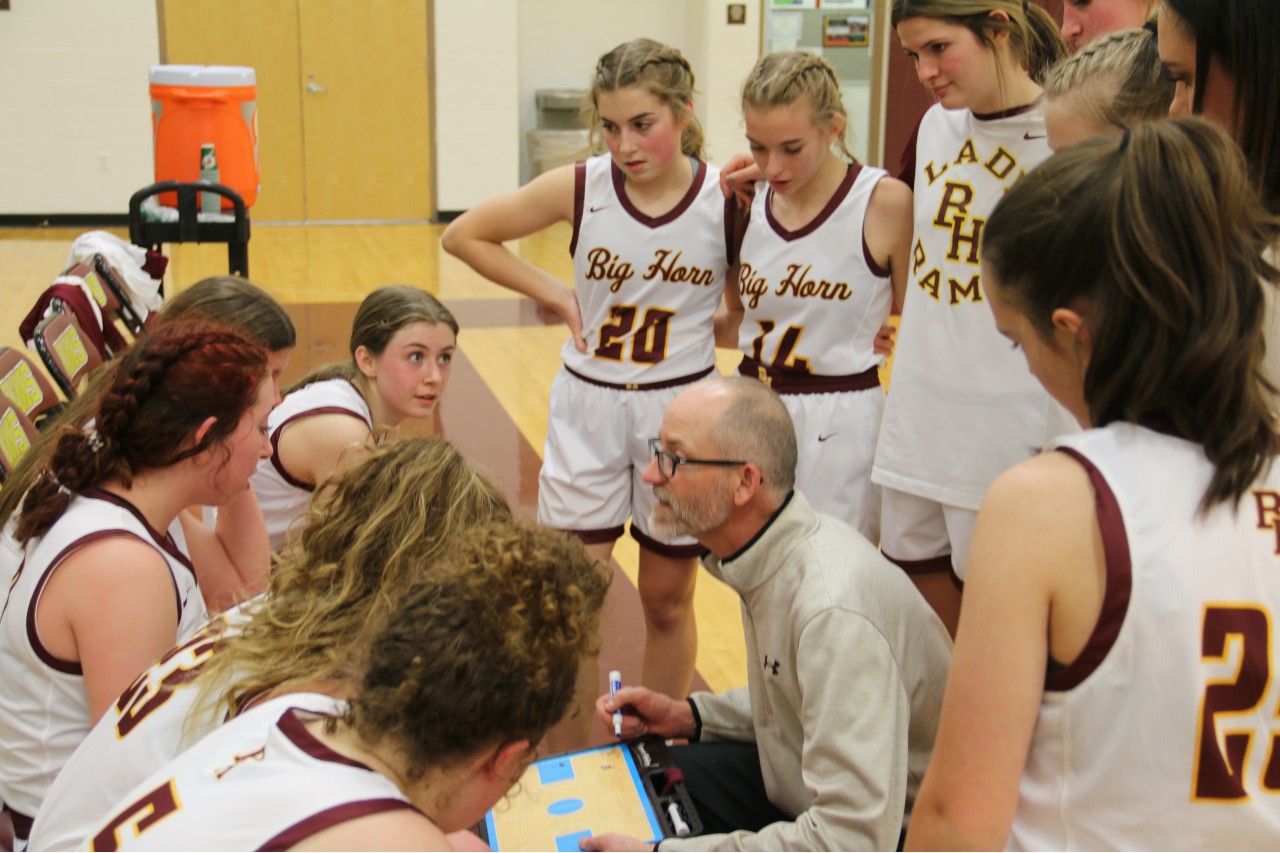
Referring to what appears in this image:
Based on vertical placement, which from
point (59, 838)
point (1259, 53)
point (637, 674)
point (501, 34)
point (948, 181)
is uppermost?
point (501, 34)

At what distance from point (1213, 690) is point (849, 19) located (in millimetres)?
11934

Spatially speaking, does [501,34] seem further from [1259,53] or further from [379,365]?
[1259,53]

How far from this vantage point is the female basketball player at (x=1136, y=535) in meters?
1.08

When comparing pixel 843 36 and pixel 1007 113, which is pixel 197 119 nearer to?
pixel 1007 113

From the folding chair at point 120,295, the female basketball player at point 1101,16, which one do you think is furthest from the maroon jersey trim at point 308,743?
the folding chair at point 120,295

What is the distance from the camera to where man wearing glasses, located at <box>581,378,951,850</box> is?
1659mm

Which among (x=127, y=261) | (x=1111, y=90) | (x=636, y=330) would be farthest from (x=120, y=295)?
(x=1111, y=90)

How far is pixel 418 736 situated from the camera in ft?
3.67

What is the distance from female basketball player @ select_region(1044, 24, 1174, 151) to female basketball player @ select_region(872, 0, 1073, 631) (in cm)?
27

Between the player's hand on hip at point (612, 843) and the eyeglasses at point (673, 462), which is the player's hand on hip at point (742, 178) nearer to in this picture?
the eyeglasses at point (673, 462)

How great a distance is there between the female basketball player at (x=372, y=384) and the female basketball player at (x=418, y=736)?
5.10 ft

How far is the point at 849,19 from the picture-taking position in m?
12.1

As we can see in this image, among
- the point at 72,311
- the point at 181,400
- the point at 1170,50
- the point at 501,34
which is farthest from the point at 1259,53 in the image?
the point at 501,34

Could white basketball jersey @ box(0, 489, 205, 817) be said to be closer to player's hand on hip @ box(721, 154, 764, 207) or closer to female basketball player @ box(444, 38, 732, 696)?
female basketball player @ box(444, 38, 732, 696)
